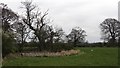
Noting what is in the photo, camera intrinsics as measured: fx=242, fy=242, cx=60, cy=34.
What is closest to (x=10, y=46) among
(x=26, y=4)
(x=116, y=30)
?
(x=26, y=4)

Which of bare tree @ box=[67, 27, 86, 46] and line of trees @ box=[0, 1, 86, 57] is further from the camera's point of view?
bare tree @ box=[67, 27, 86, 46]

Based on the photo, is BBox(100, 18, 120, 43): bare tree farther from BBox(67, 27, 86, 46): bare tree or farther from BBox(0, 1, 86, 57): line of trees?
BBox(0, 1, 86, 57): line of trees

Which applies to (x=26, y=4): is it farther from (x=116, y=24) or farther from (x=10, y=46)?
(x=116, y=24)

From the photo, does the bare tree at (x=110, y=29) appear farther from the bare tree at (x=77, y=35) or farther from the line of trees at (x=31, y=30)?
the line of trees at (x=31, y=30)

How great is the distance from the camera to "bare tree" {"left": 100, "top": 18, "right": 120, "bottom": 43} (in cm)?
6881

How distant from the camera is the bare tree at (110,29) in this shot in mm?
68812

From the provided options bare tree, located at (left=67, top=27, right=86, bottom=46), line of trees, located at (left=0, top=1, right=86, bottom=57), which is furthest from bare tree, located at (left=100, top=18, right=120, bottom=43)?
line of trees, located at (left=0, top=1, right=86, bottom=57)

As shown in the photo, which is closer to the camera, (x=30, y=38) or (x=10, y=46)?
(x=10, y=46)

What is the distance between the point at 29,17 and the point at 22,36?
3.03 metres

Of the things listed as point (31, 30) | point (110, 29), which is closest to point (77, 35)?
point (110, 29)

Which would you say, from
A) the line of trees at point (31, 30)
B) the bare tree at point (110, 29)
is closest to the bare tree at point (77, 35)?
the bare tree at point (110, 29)

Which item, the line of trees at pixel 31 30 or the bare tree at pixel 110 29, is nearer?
the line of trees at pixel 31 30

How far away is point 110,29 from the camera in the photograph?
7019 centimetres

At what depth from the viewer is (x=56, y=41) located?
3516 centimetres
